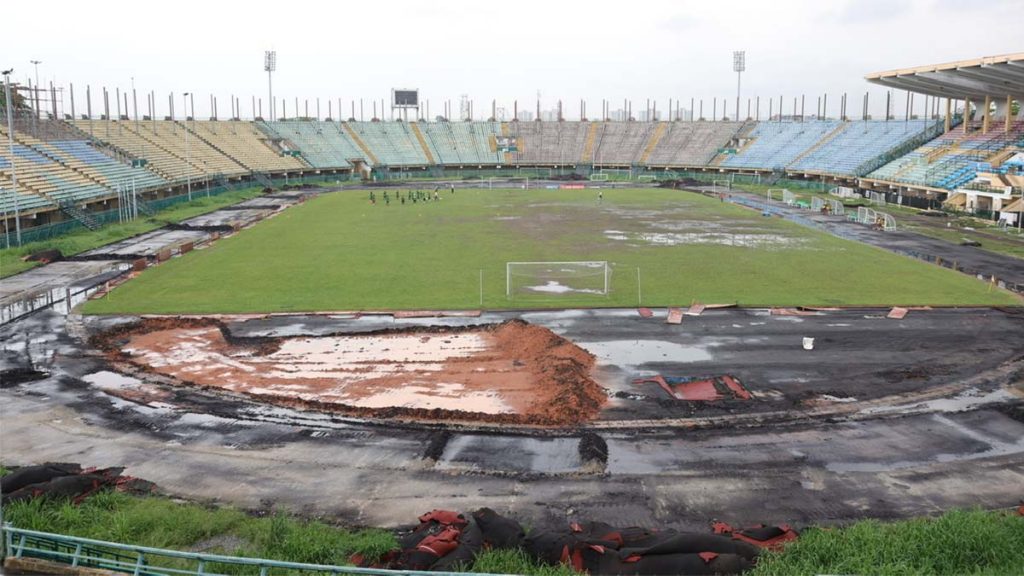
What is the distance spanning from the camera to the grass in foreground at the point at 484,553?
35.9ft

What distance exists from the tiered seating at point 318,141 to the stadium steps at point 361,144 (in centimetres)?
59

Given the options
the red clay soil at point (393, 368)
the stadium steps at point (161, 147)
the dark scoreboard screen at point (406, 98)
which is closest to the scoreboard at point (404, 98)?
the dark scoreboard screen at point (406, 98)

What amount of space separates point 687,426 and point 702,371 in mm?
4271

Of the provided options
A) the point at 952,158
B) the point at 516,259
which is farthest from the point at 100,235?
the point at 952,158

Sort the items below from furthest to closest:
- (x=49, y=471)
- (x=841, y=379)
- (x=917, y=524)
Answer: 1. (x=841, y=379)
2. (x=49, y=471)
3. (x=917, y=524)

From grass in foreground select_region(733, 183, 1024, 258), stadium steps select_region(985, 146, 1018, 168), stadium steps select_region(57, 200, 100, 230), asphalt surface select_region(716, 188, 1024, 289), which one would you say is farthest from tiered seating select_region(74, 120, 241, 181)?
stadium steps select_region(985, 146, 1018, 168)

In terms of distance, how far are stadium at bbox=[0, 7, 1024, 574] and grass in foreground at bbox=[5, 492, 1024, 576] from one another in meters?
0.07

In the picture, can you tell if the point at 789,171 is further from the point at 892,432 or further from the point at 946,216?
the point at 892,432

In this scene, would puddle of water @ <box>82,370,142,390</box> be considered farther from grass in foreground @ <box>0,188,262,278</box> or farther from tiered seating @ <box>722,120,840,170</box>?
tiered seating @ <box>722,120,840,170</box>

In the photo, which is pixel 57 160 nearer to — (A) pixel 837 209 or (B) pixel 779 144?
(A) pixel 837 209

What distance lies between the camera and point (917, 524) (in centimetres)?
1248

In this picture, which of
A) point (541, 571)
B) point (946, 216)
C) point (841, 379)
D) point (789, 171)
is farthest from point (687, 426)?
point (789, 171)

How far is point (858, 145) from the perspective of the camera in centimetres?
8988

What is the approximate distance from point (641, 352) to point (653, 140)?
95943 millimetres
